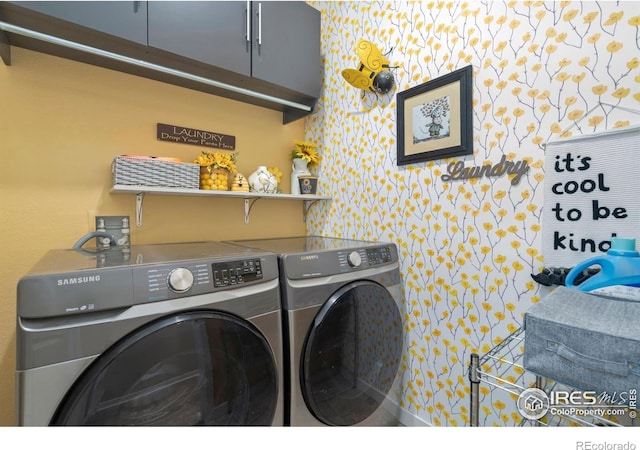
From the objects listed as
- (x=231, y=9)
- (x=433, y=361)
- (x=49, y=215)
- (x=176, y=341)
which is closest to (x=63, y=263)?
(x=176, y=341)

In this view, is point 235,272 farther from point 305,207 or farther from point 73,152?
point 305,207

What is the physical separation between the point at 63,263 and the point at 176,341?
438 millimetres

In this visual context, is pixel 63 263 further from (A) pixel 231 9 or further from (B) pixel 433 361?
(B) pixel 433 361

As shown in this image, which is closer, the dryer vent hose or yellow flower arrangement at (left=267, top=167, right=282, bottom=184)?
the dryer vent hose

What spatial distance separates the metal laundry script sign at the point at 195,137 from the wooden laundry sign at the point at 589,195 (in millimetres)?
1708

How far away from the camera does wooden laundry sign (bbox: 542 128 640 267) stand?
0.94 m

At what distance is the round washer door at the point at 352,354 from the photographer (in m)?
1.20

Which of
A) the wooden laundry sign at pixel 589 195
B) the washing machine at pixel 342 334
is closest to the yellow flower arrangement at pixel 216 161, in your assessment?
the washing machine at pixel 342 334

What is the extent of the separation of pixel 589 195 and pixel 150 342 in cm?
149

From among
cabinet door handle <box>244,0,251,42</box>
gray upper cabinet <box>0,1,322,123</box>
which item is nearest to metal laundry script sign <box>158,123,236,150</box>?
gray upper cabinet <box>0,1,322,123</box>

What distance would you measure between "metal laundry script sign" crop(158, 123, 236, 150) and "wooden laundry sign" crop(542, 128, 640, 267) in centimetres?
171

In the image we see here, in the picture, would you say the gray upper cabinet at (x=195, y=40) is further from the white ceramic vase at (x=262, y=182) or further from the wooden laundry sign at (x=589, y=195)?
the wooden laundry sign at (x=589, y=195)

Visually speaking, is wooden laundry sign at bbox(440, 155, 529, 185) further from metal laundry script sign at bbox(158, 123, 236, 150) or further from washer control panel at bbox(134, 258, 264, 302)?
metal laundry script sign at bbox(158, 123, 236, 150)

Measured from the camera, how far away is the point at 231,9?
4.93 feet
